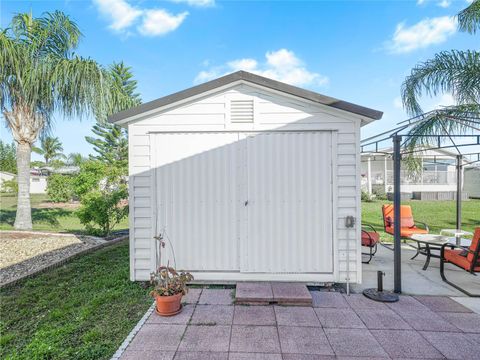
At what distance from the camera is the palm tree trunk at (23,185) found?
24.6 feet

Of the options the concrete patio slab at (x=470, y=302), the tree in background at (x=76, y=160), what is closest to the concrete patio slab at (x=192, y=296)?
→ the concrete patio slab at (x=470, y=302)

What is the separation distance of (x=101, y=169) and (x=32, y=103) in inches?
104

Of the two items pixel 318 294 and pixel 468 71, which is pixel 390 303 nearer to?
pixel 318 294

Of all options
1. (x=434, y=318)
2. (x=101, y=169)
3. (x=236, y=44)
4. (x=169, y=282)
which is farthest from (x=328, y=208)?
(x=236, y=44)

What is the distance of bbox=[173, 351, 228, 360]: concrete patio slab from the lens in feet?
7.38

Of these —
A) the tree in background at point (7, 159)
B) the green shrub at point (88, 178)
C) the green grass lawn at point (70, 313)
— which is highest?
the tree in background at point (7, 159)

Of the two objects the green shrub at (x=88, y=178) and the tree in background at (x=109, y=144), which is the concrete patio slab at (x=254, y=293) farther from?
the tree in background at (x=109, y=144)

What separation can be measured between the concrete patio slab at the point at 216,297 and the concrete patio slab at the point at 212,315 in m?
0.11

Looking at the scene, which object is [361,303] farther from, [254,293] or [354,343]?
[254,293]

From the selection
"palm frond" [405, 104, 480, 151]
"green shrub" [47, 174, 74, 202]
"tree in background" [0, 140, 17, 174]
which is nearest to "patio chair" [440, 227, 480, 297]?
"palm frond" [405, 104, 480, 151]

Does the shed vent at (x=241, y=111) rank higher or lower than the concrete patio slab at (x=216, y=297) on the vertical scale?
higher

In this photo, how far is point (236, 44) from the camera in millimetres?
9289

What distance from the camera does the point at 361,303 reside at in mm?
3318

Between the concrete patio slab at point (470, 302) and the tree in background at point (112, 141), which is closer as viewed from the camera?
the concrete patio slab at point (470, 302)
